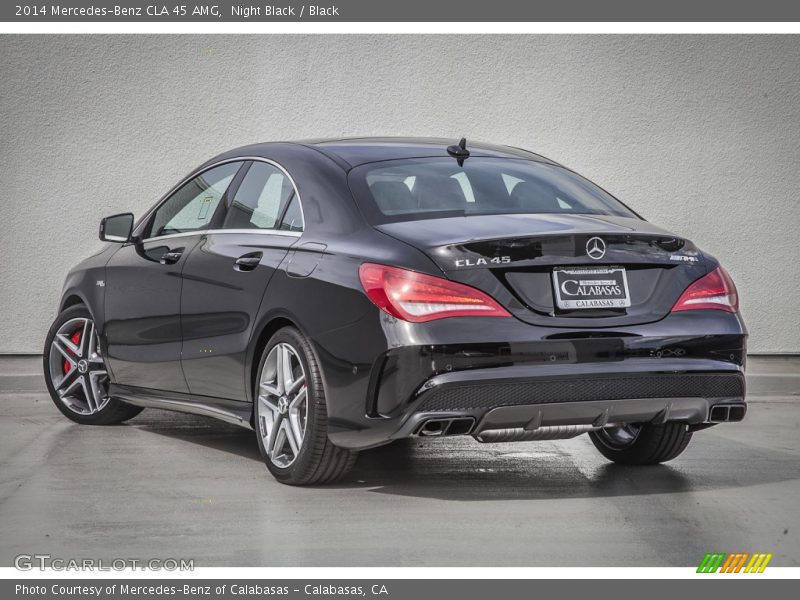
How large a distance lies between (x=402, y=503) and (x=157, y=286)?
2.31m

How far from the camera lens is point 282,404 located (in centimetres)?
616

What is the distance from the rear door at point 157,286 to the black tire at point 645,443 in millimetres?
2238

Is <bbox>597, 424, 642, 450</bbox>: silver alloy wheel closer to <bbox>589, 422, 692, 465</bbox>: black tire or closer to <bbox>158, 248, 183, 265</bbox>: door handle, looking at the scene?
<bbox>589, 422, 692, 465</bbox>: black tire

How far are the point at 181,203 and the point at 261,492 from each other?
219 centimetres

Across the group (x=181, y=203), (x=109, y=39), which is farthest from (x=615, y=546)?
(x=109, y=39)

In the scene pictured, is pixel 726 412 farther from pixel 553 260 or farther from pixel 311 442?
pixel 311 442

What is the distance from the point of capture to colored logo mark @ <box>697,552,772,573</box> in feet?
15.3

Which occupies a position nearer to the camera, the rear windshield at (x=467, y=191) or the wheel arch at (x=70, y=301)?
the rear windshield at (x=467, y=191)

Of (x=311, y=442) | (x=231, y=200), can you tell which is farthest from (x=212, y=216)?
(x=311, y=442)

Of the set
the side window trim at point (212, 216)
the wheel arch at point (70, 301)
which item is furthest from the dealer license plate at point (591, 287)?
the wheel arch at point (70, 301)

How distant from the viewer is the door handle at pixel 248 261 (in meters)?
6.43

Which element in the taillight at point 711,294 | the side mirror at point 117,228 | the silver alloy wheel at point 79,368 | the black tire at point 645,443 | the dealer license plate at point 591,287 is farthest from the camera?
the silver alloy wheel at point 79,368

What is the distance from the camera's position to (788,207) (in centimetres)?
1231

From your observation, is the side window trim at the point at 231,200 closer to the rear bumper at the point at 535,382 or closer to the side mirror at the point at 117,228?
the side mirror at the point at 117,228
